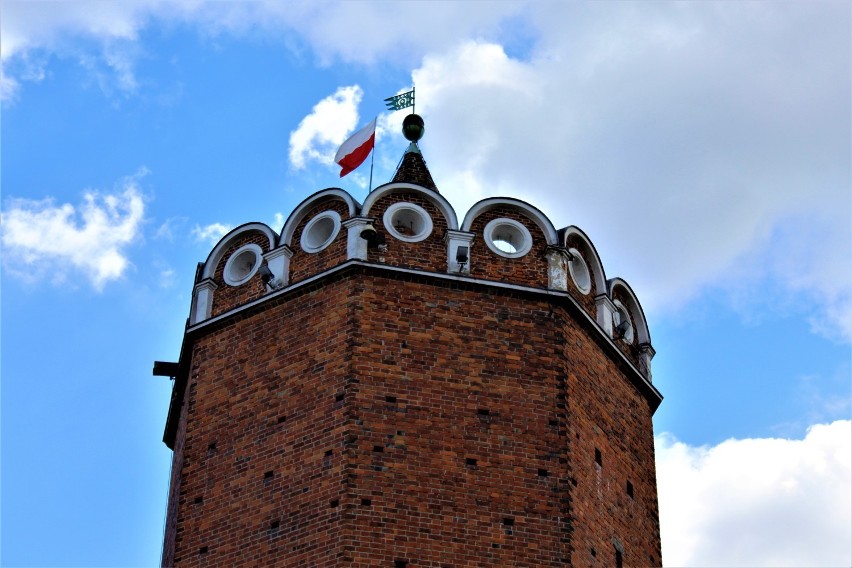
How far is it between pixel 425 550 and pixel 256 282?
493cm

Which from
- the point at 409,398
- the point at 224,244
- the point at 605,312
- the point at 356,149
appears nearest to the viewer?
the point at 409,398

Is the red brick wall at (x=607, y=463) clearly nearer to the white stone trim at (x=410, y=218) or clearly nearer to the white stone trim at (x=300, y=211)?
the white stone trim at (x=410, y=218)

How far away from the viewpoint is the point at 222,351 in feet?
72.2

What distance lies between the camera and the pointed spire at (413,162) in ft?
78.9

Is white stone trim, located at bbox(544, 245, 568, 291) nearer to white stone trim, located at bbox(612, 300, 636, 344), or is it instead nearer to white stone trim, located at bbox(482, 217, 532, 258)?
white stone trim, located at bbox(482, 217, 532, 258)

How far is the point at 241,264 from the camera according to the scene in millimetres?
22938

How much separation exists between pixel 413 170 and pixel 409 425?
531 centimetres

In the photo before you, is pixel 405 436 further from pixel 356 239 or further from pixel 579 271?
pixel 579 271

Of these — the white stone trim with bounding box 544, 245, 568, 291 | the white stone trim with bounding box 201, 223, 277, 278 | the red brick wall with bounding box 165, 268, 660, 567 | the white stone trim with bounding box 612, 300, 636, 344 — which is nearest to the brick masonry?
the red brick wall with bounding box 165, 268, 660, 567

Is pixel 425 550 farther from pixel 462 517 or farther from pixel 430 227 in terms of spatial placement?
pixel 430 227

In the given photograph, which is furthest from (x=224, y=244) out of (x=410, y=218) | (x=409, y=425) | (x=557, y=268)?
(x=557, y=268)

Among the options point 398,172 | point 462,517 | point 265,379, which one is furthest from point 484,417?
point 398,172

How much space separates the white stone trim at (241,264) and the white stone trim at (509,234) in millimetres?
3128

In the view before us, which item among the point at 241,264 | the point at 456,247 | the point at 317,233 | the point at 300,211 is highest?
the point at 300,211
